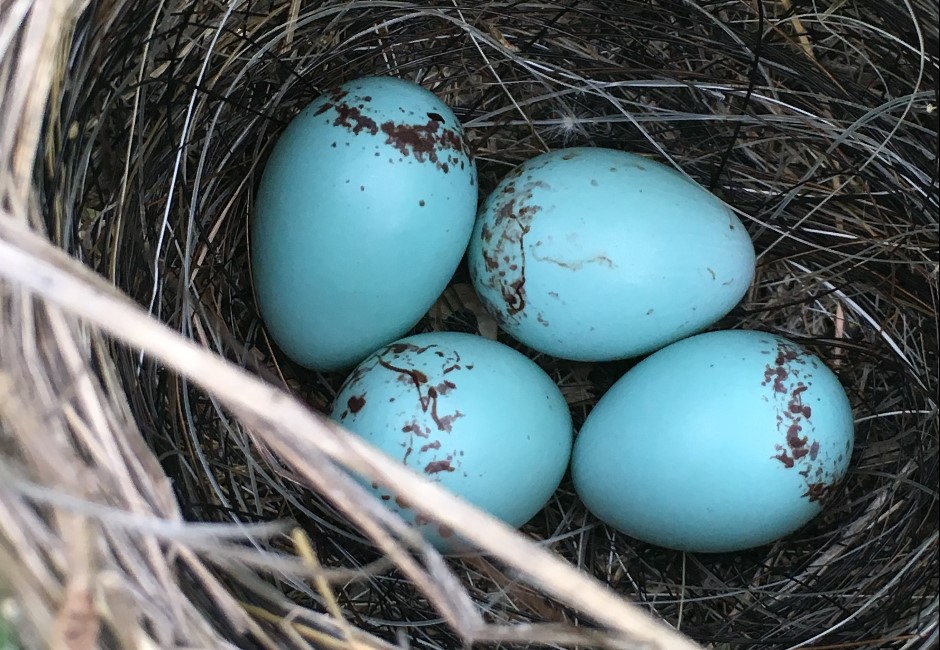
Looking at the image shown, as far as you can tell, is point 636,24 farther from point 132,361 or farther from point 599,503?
point 132,361

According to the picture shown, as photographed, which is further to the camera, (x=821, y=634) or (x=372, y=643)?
(x=821, y=634)

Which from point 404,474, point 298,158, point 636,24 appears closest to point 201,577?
point 404,474

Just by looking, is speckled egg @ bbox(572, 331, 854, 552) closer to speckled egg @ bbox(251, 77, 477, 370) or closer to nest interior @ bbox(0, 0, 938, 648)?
nest interior @ bbox(0, 0, 938, 648)

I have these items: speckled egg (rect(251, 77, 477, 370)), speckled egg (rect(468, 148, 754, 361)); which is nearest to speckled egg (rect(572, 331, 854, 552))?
speckled egg (rect(468, 148, 754, 361))

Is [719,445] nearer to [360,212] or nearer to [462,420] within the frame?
[462,420]

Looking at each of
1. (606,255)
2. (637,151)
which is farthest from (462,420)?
(637,151)

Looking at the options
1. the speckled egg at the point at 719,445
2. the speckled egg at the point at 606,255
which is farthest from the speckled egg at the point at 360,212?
the speckled egg at the point at 719,445
